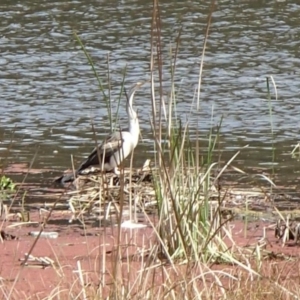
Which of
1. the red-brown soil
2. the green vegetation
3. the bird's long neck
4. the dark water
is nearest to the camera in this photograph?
the green vegetation

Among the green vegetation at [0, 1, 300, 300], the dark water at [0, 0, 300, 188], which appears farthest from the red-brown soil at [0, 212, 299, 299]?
the dark water at [0, 0, 300, 188]

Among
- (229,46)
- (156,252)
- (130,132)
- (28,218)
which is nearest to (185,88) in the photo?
(229,46)

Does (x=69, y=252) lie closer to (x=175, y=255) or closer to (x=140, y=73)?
(x=175, y=255)

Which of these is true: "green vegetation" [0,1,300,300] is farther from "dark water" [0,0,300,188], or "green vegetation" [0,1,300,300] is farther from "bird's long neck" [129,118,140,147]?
"bird's long neck" [129,118,140,147]

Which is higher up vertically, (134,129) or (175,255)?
(175,255)

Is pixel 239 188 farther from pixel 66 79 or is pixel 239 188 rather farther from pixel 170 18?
pixel 170 18

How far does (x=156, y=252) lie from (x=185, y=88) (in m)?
7.85

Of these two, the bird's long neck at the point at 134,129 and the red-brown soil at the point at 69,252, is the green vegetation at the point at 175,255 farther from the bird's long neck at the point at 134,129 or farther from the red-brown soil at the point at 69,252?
the bird's long neck at the point at 134,129

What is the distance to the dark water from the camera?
10344mm

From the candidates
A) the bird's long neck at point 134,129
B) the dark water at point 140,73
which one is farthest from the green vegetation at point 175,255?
the bird's long neck at point 134,129

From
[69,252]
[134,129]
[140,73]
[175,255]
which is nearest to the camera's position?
[175,255]

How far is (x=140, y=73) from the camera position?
13586 millimetres

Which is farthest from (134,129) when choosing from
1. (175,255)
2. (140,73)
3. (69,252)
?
(140,73)

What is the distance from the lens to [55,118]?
11578 mm
